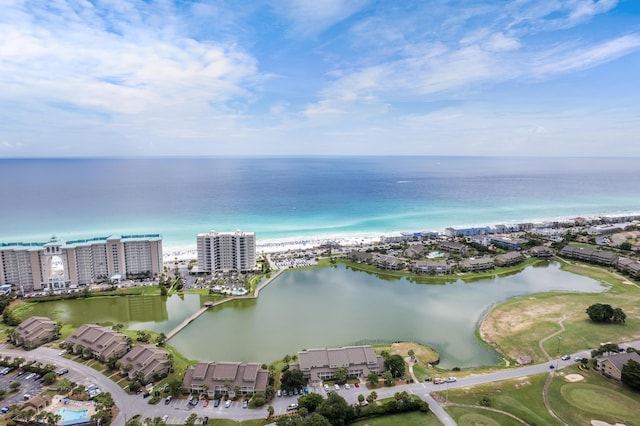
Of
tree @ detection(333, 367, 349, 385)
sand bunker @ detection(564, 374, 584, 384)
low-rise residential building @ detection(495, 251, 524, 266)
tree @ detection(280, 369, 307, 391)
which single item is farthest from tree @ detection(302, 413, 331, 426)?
low-rise residential building @ detection(495, 251, 524, 266)

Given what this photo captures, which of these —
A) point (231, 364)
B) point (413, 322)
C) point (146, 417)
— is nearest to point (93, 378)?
point (146, 417)

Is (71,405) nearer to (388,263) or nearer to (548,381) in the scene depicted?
(548,381)

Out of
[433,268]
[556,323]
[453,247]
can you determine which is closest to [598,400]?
[556,323]

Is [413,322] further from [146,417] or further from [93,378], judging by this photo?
[93,378]

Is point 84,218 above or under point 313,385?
above

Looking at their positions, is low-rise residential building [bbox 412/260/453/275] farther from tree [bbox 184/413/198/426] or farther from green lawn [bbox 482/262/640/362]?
tree [bbox 184/413/198/426]

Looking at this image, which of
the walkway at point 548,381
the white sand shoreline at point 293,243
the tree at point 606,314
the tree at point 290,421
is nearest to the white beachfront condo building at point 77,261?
the white sand shoreline at point 293,243

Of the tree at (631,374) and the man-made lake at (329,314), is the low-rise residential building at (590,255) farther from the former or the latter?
the tree at (631,374)
